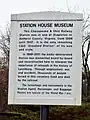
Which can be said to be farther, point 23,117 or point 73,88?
point 23,117

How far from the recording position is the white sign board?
15.7 ft

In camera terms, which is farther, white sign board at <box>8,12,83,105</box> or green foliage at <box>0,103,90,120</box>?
green foliage at <box>0,103,90,120</box>

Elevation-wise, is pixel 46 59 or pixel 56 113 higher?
pixel 46 59

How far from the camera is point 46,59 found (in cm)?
481

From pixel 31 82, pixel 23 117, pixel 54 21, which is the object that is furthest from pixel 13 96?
pixel 23 117

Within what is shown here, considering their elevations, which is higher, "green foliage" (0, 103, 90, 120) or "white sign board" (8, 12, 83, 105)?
"white sign board" (8, 12, 83, 105)

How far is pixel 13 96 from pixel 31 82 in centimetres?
35

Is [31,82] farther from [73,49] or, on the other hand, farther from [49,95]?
[73,49]

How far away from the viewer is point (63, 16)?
4891 millimetres

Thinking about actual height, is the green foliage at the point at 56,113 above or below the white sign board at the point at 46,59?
below

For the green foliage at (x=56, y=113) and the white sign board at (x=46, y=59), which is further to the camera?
the green foliage at (x=56, y=113)

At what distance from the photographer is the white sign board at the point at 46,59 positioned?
4777 millimetres

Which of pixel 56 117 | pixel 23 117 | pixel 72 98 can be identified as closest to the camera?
pixel 72 98

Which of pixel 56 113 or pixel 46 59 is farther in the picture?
A: pixel 56 113
